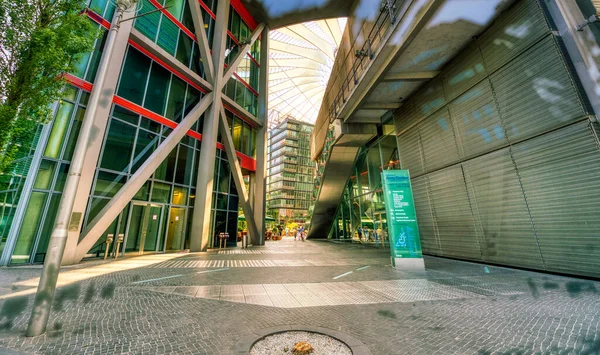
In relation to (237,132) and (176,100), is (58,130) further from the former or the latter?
(237,132)

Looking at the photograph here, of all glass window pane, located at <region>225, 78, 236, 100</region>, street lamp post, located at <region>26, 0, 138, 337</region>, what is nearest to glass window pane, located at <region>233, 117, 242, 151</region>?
glass window pane, located at <region>225, 78, 236, 100</region>

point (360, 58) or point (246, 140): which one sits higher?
point (360, 58)

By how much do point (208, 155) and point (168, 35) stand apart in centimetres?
791

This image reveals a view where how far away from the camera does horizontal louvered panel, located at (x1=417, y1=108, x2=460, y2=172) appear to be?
35.0 ft

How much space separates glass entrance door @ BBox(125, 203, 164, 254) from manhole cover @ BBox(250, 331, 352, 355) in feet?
39.4

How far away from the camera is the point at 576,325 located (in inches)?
133

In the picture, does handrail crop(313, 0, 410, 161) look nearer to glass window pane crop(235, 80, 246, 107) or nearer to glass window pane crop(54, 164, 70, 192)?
glass window pane crop(235, 80, 246, 107)

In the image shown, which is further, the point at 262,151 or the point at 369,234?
the point at 262,151

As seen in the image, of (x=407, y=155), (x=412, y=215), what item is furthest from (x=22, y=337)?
(x=407, y=155)

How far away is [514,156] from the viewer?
7988mm

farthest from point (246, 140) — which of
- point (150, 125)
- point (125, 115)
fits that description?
point (125, 115)

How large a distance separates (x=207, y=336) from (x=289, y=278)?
13.5 feet

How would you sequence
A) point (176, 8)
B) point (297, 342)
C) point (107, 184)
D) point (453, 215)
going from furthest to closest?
point (176, 8) < point (107, 184) < point (453, 215) < point (297, 342)

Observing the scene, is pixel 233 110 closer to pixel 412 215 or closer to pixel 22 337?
pixel 412 215
